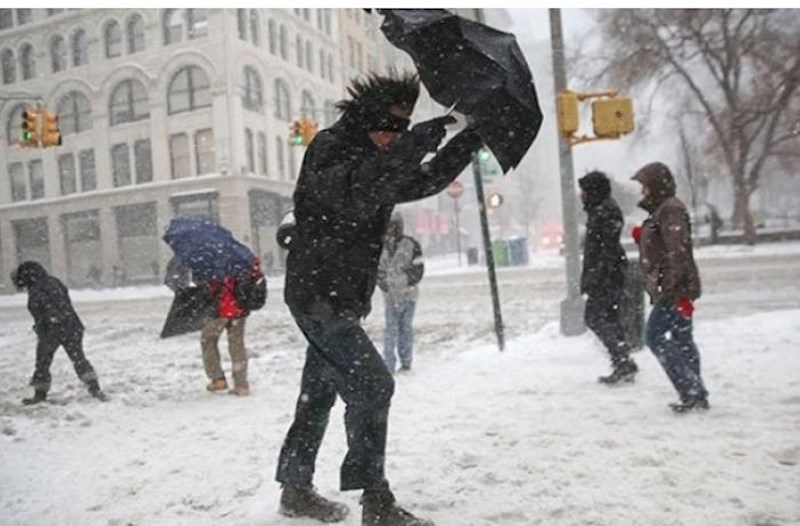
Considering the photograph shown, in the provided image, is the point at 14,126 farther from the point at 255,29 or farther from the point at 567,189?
the point at 567,189

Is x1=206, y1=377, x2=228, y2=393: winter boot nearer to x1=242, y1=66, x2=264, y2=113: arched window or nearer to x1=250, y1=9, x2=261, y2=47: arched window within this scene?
x1=242, y1=66, x2=264, y2=113: arched window

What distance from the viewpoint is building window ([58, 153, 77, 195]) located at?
32094mm

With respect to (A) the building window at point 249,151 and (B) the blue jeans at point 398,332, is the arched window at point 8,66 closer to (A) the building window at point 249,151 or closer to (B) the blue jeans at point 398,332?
(A) the building window at point 249,151

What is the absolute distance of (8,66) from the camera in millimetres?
25562

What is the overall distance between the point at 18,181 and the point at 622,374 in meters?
32.6

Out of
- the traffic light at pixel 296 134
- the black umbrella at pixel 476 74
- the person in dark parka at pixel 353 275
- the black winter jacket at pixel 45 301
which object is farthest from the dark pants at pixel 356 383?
the traffic light at pixel 296 134

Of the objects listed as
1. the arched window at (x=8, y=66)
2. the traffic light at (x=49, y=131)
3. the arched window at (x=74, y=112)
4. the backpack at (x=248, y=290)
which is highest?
the arched window at (x=8, y=66)

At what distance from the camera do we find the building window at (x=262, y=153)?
106ft

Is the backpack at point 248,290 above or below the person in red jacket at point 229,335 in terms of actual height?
above

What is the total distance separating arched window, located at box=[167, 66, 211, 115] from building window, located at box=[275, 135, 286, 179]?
14.8 ft

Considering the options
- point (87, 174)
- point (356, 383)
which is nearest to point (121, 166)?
point (87, 174)

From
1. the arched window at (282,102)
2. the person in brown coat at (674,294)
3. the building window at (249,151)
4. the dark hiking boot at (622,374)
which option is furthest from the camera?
the arched window at (282,102)

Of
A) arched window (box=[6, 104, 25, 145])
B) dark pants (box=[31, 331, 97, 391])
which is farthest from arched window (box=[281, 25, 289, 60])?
dark pants (box=[31, 331, 97, 391])

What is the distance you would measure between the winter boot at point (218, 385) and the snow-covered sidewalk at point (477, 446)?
0.27 ft
